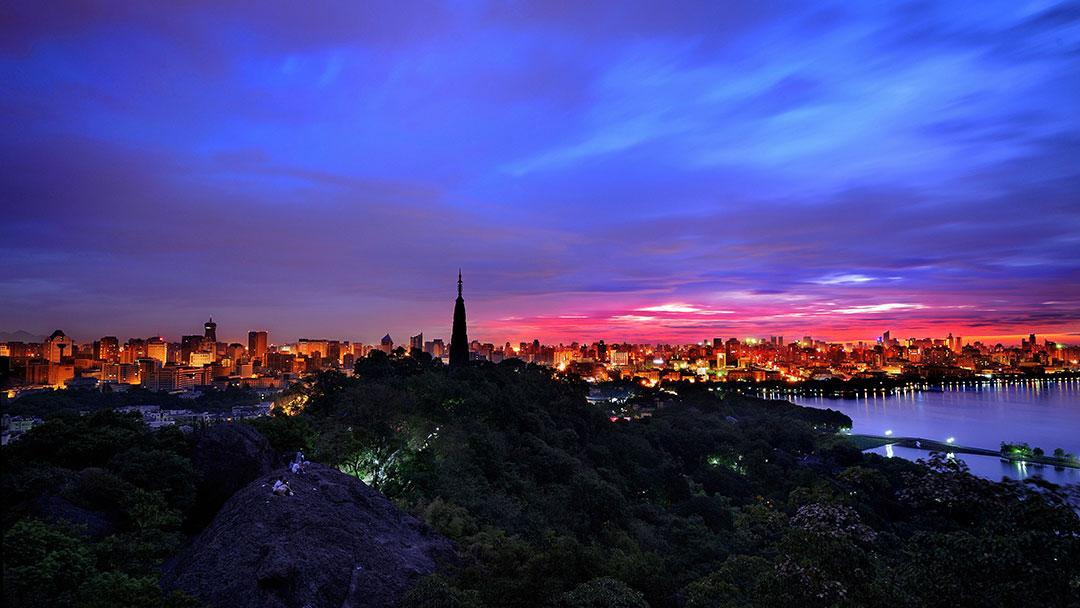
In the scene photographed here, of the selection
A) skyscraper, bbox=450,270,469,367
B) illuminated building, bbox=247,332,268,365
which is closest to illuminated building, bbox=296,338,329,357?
illuminated building, bbox=247,332,268,365

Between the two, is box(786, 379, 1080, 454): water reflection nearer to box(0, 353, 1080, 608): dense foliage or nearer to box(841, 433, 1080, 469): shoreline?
box(841, 433, 1080, 469): shoreline

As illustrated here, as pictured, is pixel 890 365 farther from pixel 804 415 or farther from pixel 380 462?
pixel 380 462

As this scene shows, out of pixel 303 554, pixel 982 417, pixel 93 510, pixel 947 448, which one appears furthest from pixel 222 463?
pixel 982 417

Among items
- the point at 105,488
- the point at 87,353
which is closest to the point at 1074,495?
the point at 105,488

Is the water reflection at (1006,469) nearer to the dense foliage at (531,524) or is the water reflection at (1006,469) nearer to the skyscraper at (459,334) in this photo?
the dense foliage at (531,524)

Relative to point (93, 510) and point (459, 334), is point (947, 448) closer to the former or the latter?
point (459, 334)

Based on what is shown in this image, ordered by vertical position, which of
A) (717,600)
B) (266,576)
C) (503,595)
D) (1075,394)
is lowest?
(1075,394)
